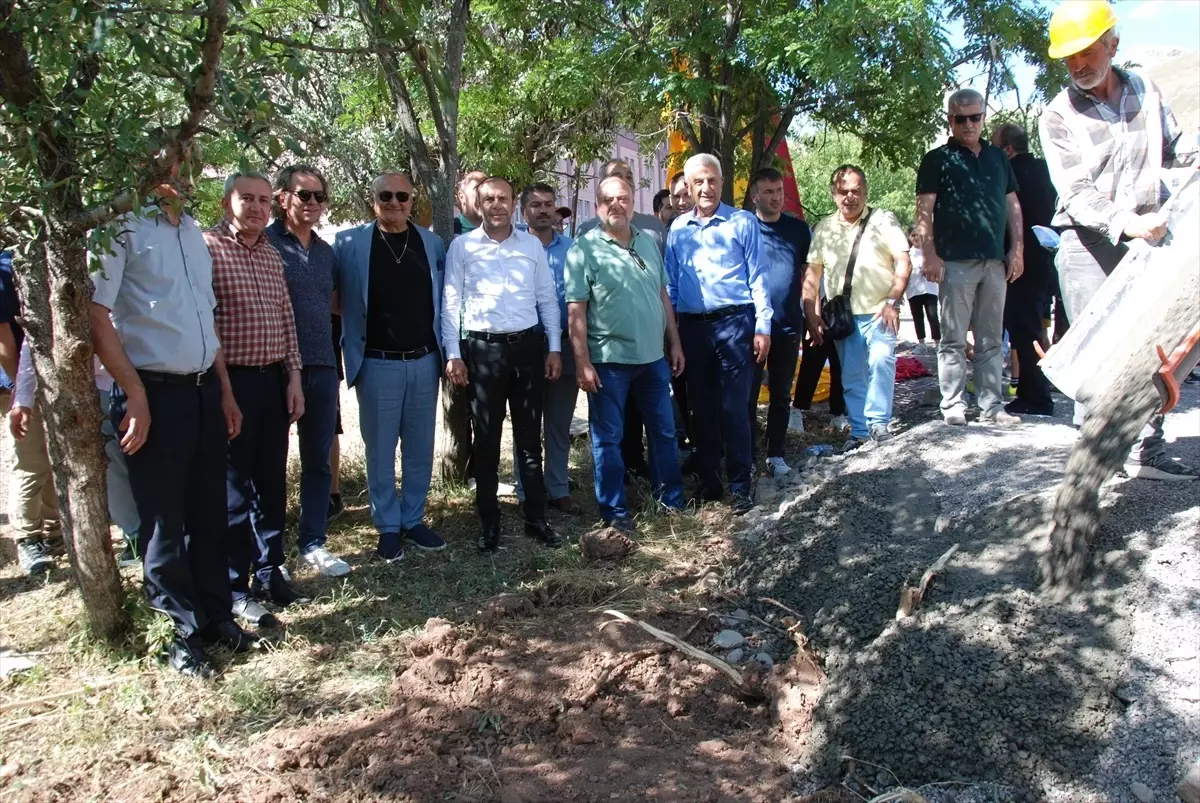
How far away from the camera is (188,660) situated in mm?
3900

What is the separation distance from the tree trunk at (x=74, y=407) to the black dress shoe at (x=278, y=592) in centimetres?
78

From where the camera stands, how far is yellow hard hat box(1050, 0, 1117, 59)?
4.18 meters

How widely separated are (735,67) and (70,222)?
5.04 meters

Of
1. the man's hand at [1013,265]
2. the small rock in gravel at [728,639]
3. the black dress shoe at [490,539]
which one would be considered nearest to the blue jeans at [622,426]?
the black dress shoe at [490,539]

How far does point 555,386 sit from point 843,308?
2039mm

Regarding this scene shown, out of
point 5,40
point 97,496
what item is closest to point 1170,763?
point 97,496

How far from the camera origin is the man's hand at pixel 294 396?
15.6 feet

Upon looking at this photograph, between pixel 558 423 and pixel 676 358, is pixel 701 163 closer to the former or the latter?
pixel 676 358

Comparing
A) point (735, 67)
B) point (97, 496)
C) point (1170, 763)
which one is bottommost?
point (1170, 763)

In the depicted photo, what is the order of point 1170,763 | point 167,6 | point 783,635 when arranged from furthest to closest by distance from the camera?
point 783,635 < point 167,6 < point 1170,763

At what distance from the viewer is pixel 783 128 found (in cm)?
818

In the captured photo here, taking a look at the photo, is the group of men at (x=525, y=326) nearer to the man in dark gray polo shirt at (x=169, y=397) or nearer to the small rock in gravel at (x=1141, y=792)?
the man in dark gray polo shirt at (x=169, y=397)

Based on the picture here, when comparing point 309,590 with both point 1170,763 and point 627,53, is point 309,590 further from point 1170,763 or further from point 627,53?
point 627,53

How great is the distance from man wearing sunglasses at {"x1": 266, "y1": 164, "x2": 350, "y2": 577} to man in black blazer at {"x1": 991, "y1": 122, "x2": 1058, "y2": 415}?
15.2 ft
